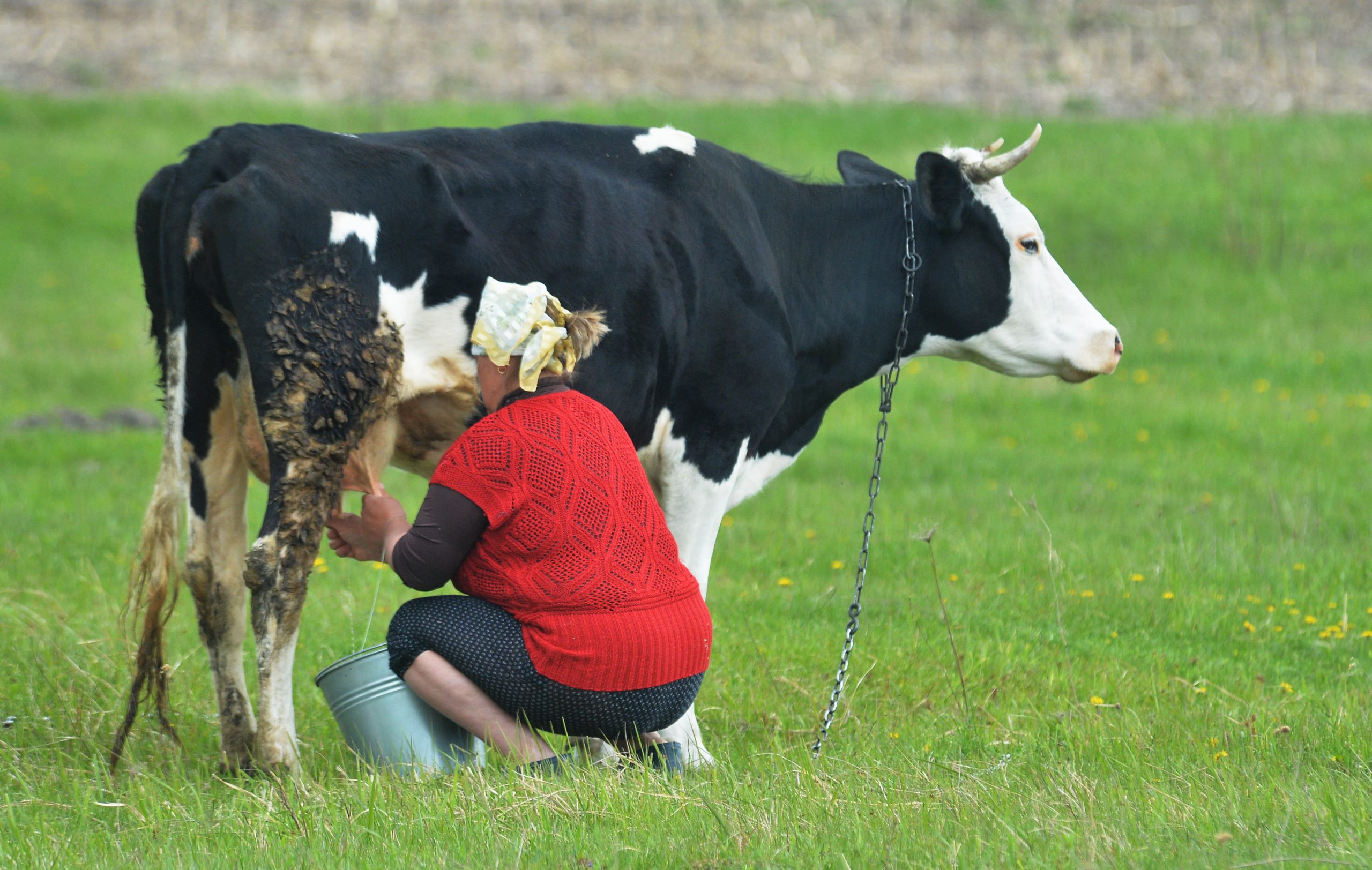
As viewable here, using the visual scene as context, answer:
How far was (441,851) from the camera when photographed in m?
3.49

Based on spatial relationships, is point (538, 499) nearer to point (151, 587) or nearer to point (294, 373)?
point (294, 373)

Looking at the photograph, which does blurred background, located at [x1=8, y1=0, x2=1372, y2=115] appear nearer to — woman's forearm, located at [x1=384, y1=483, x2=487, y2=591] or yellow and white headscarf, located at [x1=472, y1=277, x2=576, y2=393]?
yellow and white headscarf, located at [x1=472, y1=277, x2=576, y2=393]

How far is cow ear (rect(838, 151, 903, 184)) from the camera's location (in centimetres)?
620

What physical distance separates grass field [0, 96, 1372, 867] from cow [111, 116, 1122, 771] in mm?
582

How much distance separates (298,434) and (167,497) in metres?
0.55

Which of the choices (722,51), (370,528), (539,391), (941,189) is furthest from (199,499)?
(722,51)

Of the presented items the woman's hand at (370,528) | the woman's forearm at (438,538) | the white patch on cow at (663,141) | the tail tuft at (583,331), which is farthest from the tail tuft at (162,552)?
the white patch on cow at (663,141)

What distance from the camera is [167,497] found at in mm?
4414

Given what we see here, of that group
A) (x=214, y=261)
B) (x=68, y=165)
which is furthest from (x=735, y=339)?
(x=68, y=165)

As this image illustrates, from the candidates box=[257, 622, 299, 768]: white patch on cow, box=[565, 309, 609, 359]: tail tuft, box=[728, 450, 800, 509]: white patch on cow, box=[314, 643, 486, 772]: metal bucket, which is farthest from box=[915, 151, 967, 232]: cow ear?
box=[257, 622, 299, 768]: white patch on cow

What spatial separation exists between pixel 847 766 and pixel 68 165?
16788 millimetres

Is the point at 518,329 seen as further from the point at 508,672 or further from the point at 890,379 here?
the point at 890,379

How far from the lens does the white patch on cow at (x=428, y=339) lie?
174 inches

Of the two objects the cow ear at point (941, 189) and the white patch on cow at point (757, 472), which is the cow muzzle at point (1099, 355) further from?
the white patch on cow at point (757, 472)
